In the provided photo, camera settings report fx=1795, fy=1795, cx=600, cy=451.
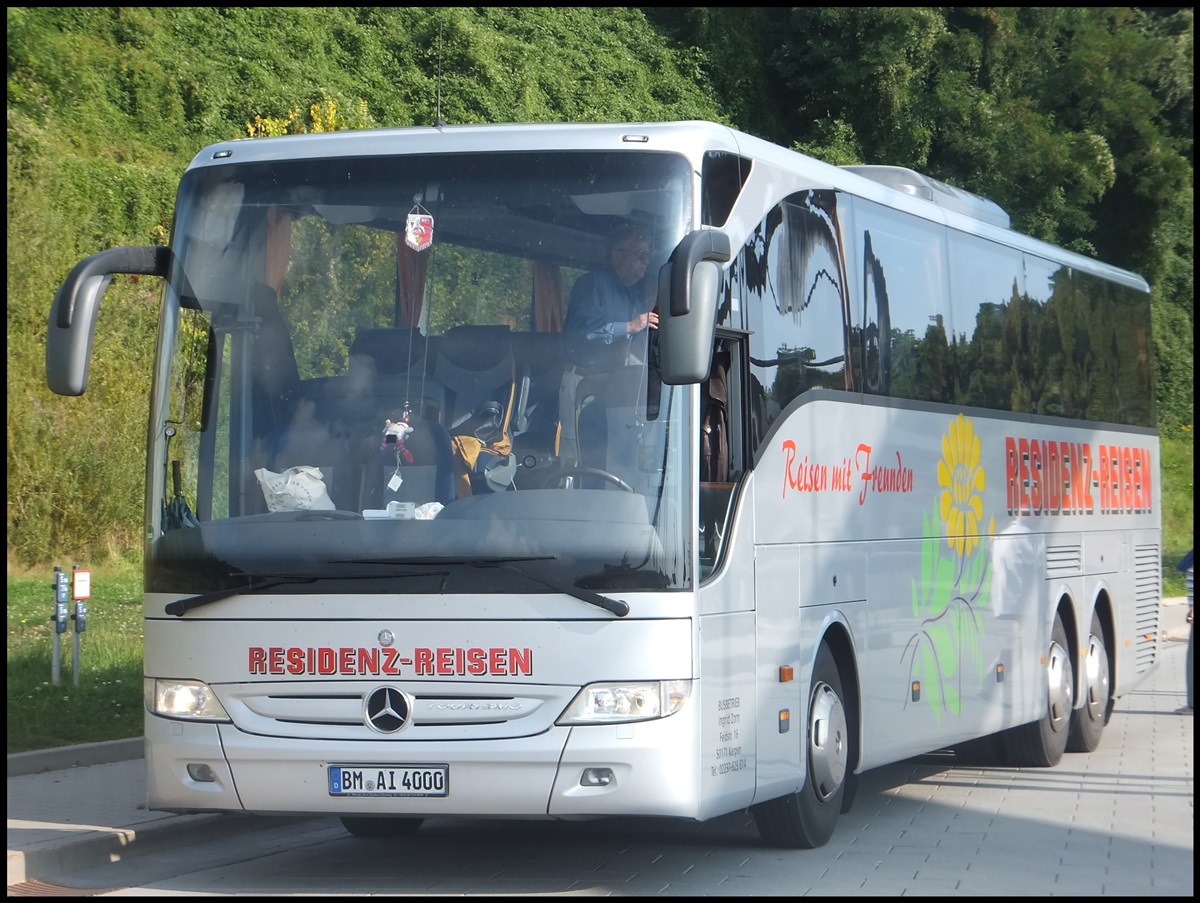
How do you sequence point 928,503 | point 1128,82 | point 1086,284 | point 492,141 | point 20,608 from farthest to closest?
point 1128,82 < point 20,608 < point 1086,284 < point 928,503 < point 492,141

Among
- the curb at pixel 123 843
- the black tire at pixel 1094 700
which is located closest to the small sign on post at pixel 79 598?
the curb at pixel 123 843

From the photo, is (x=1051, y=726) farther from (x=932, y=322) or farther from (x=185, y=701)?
(x=185, y=701)

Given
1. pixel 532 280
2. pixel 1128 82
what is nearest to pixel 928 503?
pixel 532 280

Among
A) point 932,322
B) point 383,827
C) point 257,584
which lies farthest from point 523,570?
point 932,322

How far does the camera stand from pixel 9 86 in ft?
105

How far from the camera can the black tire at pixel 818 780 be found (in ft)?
29.9

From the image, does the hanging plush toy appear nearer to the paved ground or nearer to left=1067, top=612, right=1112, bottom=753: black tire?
the paved ground

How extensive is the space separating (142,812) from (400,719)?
3.22m

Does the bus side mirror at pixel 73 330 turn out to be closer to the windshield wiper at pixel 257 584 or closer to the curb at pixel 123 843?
the windshield wiper at pixel 257 584

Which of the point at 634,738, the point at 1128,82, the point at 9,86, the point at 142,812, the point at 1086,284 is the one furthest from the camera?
the point at 1128,82

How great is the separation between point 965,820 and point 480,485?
14.4 feet

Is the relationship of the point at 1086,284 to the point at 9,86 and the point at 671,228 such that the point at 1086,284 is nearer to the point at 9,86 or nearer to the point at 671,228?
the point at 671,228

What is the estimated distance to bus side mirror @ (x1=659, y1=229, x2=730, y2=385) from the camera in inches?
291

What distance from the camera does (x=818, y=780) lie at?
30.6 ft
